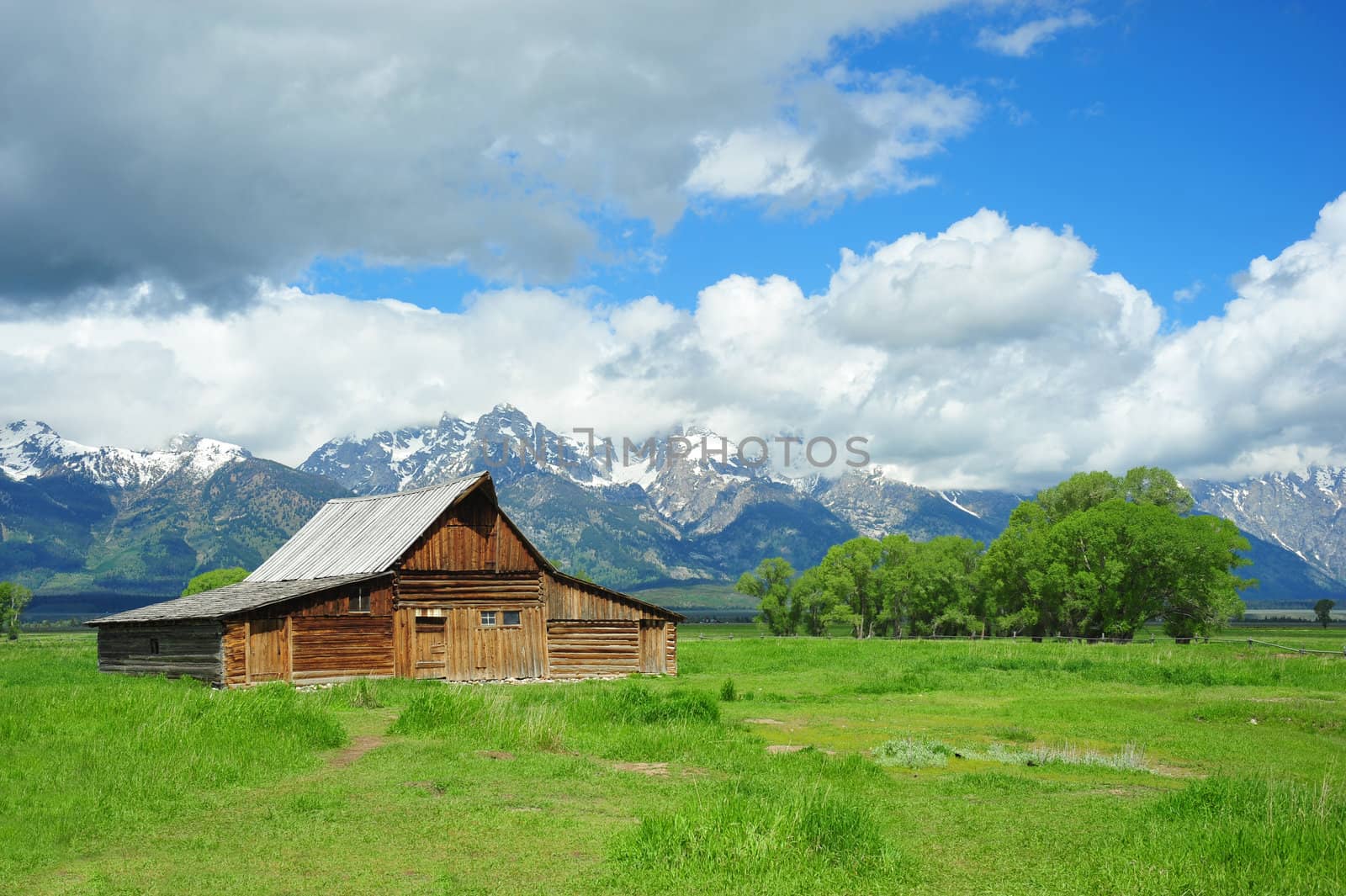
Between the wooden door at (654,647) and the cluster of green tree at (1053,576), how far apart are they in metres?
45.8

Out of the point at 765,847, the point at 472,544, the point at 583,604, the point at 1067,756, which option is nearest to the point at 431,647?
the point at 472,544

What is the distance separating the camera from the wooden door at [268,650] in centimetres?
3878

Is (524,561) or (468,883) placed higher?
(524,561)

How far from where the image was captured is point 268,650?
39.3 m

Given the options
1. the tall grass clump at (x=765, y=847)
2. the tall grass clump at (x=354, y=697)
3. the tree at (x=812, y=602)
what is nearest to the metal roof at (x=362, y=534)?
the tall grass clump at (x=354, y=697)

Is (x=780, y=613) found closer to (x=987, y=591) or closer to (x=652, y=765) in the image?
(x=987, y=591)

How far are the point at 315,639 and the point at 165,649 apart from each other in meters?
7.14

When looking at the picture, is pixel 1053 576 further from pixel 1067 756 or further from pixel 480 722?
pixel 480 722

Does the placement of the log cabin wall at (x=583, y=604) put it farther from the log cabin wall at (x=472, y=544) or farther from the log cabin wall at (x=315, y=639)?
the log cabin wall at (x=315, y=639)

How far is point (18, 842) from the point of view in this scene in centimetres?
1292

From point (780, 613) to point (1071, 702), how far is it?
90.9 metres

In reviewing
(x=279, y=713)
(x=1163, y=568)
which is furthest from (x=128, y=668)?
(x=1163, y=568)

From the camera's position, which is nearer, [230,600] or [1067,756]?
[1067,756]

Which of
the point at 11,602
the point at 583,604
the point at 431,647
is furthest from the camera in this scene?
the point at 11,602
